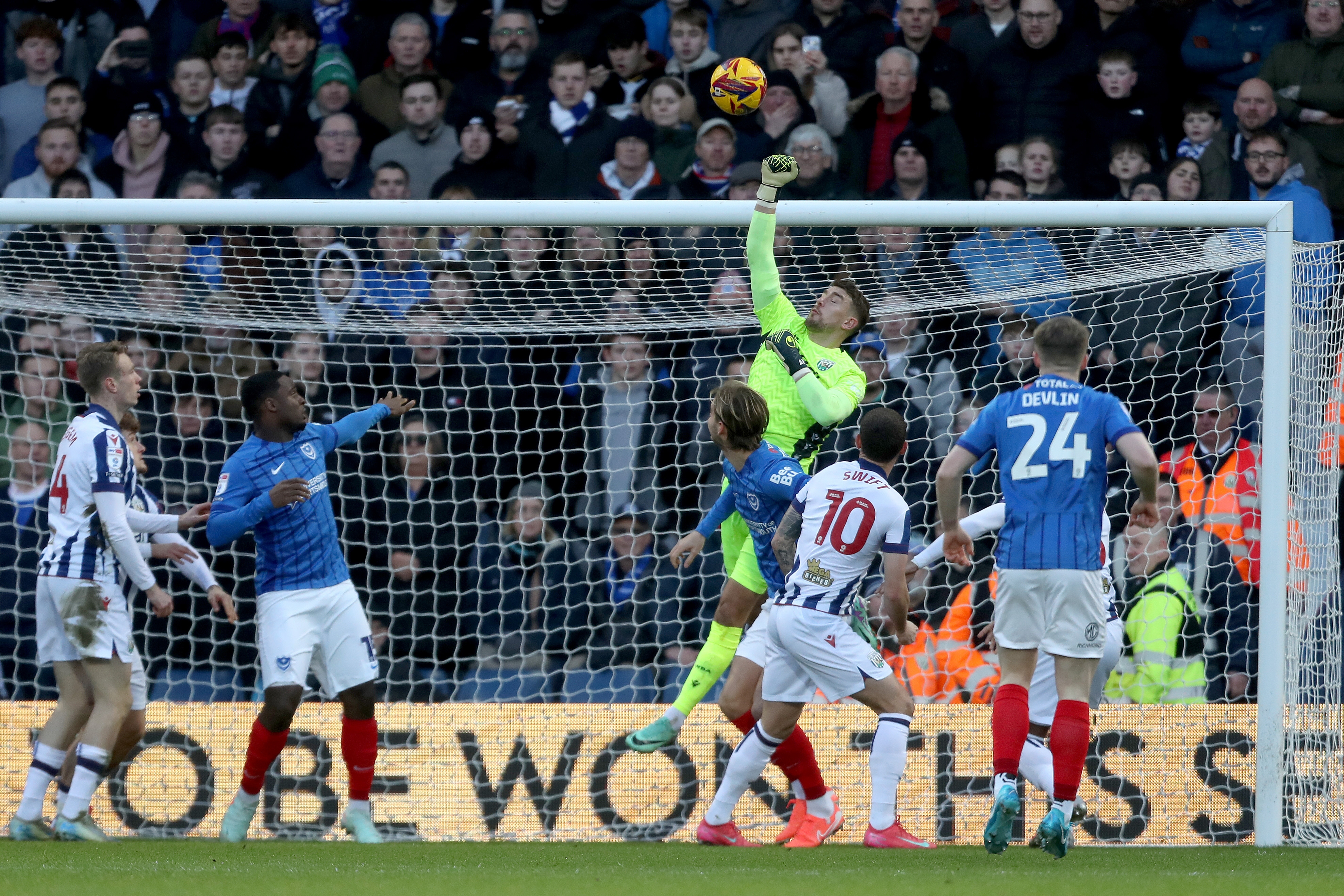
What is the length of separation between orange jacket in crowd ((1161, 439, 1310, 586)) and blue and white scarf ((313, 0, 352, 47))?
5.95 metres

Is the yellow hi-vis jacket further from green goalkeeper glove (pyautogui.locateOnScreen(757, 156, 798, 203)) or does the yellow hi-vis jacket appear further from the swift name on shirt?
green goalkeeper glove (pyautogui.locateOnScreen(757, 156, 798, 203))

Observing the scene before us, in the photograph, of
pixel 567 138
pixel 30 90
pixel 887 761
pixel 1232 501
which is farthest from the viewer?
pixel 30 90

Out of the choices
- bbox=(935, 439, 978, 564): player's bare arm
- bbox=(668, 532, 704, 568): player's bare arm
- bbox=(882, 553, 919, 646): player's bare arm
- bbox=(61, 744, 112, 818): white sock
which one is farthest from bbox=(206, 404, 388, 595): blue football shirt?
bbox=(935, 439, 978, 564): player's bare arm

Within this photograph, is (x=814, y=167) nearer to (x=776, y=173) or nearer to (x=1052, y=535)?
(x=776, y=173)

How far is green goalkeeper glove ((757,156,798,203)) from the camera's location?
5.45 metres

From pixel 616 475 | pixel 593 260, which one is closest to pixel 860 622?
pixel 593 260

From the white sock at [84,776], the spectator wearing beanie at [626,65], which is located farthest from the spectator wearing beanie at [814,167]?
the white sock at [84,776]

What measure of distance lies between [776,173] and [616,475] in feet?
9.52

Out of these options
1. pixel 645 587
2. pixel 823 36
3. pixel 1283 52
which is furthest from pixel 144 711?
pixel 1283 52

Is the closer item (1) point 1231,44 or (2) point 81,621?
(2) point 81,621

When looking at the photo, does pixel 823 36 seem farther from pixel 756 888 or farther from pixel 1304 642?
pixel 756 888

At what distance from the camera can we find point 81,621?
5715 millimetres

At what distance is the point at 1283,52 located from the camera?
8.28 metres

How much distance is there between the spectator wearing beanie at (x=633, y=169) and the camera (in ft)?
27.5
